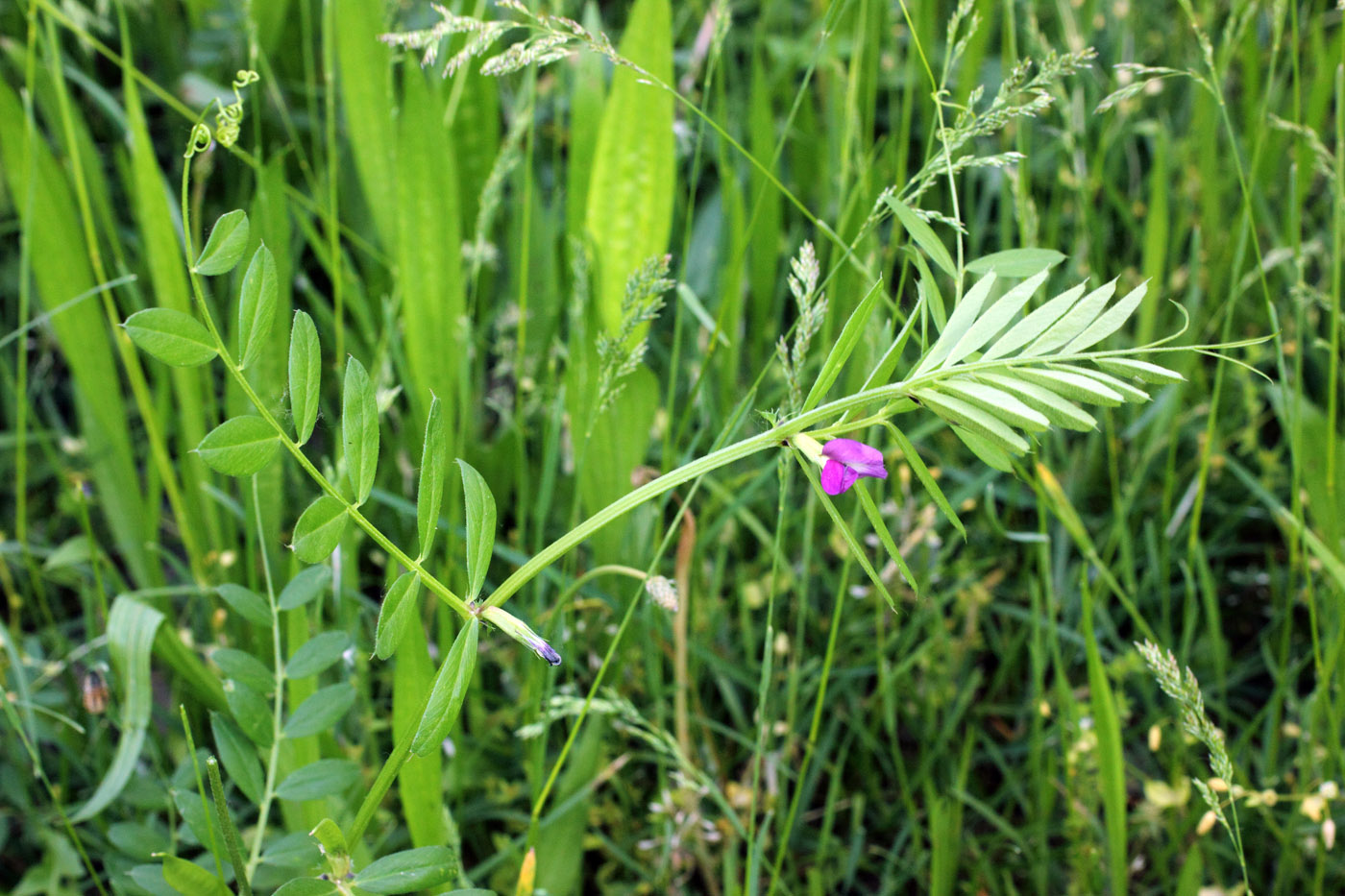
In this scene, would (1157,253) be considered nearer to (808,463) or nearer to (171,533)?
(808,463)

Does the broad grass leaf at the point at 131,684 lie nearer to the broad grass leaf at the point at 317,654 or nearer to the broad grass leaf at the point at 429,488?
the broad grass leaf at the point at 317,654

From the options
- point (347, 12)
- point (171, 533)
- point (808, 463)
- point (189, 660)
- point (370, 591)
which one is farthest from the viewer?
point (171, 533)

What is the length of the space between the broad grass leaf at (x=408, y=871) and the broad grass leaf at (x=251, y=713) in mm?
197

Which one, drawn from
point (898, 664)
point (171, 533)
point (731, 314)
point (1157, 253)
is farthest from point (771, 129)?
point (171, 533)

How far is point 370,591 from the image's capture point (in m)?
1.25

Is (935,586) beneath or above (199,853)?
above

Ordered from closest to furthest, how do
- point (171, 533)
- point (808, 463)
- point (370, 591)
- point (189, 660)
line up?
point (808, 463), point (189, 660), point (370, 591), point (171, 533)

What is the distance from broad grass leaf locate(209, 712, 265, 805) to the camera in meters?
0.83

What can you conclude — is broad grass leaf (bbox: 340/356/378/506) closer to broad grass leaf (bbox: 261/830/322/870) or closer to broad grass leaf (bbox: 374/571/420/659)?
broad grass leaf (bbox: 374/571/420/659)

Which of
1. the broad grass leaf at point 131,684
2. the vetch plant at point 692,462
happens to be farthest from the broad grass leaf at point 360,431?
the broad grass leaf at point 131,684

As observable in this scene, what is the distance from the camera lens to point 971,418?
51cm

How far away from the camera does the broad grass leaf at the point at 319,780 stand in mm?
819

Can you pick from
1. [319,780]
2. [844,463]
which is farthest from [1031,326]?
[319,780]

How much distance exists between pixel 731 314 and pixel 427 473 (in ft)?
2.06
